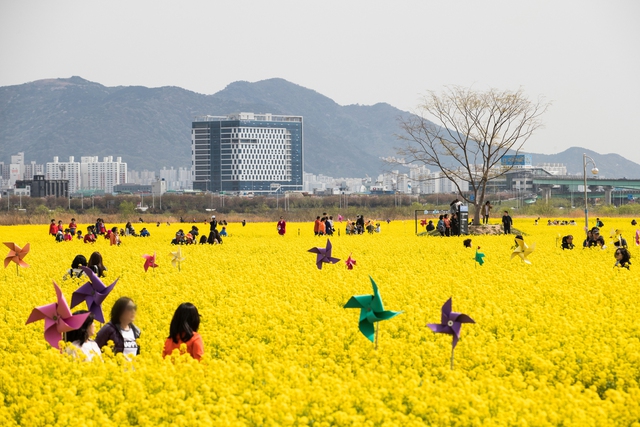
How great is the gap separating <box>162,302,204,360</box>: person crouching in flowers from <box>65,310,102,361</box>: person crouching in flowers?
0.87 metres

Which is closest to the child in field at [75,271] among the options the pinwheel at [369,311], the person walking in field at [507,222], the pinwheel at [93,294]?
the pinwheel at [93,294]

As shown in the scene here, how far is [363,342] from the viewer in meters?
11.3

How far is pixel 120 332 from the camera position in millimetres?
10117

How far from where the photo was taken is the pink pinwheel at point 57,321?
970 cm

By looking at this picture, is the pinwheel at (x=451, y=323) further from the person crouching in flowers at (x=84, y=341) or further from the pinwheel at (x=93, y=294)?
the pinwheel at (x=93, y=294)

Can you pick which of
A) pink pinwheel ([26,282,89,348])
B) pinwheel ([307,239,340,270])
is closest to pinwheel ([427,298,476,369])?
pink pinwheel ([26,282,89,348])

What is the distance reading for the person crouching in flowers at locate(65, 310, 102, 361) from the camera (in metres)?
9.77

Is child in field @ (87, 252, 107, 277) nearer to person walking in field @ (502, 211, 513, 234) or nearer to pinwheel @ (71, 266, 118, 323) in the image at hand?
pinwheel @ (71, 266, 118, 323)

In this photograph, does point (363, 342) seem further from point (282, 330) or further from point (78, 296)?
point (78, 296)

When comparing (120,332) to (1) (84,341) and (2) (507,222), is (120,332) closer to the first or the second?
(1) (84,341)

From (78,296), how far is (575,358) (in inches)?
245

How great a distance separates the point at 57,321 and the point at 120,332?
2.39 ft

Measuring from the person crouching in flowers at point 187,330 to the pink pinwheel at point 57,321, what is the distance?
1103 mm

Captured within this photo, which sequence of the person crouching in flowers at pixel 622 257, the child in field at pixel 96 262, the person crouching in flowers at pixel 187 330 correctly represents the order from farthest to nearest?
the person crouching in flowers at pixel 622 257
the child in field at pixel 96 262
the person crouching in flowers at pixel 187 330
